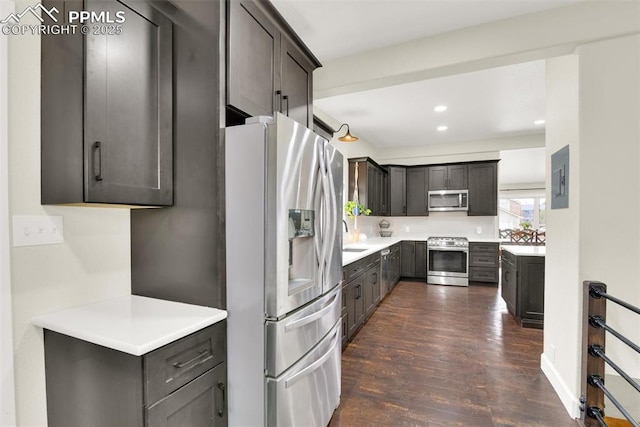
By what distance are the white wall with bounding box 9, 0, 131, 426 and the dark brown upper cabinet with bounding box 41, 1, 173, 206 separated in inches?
1.9

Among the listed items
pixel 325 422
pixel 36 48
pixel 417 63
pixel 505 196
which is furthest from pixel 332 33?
pixel 505 196

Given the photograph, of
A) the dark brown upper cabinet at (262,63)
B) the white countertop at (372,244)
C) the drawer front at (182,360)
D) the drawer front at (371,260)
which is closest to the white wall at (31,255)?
the drawer front at (182,360)

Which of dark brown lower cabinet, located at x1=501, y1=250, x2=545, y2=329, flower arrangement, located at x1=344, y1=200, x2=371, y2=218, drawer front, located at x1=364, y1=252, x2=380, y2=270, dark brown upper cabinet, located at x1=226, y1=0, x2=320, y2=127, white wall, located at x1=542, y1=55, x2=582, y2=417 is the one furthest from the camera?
flower arrangement, located at x1=344, y1=200, x2=371, y2=218

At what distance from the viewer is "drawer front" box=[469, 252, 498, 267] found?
220 inches

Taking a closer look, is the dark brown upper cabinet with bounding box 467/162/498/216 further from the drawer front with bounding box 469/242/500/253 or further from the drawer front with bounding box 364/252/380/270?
the drawer front with bounding box 364/252/380/270

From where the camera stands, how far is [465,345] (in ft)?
10.1

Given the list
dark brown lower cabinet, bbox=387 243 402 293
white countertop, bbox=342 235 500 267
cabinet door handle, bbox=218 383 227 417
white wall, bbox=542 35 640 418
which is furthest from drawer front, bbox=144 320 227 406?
dark brown lower cabinet, bbox=387 243 402 293

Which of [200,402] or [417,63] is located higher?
[417,63]

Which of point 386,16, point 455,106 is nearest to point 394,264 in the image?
point 455,106

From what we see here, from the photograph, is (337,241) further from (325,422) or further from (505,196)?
(505,196)

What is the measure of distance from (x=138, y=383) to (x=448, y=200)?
6149 mm

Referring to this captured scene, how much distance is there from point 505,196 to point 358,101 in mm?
8604

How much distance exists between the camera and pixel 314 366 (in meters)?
1.64

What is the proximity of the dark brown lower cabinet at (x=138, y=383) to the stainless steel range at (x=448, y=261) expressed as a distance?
519 cm
